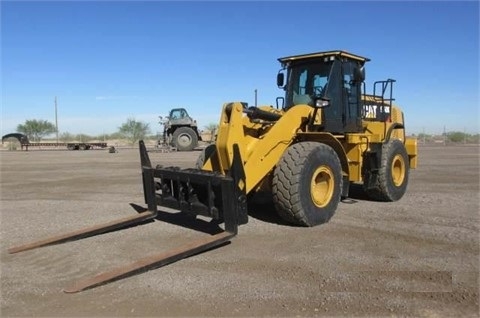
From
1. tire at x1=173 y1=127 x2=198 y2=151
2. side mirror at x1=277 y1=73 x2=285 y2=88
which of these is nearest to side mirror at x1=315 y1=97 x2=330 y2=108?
side mirror at x1=277 y1=73 x2=285 y2=88

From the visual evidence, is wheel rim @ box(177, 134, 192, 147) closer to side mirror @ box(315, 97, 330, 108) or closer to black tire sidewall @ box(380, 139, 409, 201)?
black tire sidewall @ box(380, 139, 409, 201)

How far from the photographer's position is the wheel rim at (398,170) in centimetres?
995

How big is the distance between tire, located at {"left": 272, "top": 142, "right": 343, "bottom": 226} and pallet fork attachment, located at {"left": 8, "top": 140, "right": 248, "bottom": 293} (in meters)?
0.92

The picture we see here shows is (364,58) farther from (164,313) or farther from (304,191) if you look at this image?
(164,313)

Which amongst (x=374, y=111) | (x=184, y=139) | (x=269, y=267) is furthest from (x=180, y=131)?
(x=269, y=267)

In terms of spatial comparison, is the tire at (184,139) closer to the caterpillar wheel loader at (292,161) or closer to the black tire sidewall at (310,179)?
the caterpillar wheel loader at (292,161)

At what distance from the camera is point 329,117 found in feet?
27.6

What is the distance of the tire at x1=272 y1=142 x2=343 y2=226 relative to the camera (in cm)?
684

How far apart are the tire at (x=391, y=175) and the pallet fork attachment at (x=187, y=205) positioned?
3920 mm

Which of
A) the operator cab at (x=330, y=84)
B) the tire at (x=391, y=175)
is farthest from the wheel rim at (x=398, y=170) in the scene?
the operator cab at (x=330, y=84)

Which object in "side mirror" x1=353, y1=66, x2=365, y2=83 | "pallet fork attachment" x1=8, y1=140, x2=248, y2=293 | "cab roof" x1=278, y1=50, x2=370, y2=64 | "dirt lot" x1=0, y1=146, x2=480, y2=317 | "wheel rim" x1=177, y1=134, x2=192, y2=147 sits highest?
"cab roof" x1=278, y1=50, x2=370, y2=64

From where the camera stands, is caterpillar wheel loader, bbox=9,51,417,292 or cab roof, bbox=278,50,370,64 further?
cab roof, bbox=278,50,370,64

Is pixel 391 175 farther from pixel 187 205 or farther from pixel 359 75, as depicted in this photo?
pixel 187 205

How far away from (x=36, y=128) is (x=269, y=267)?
232 feet
